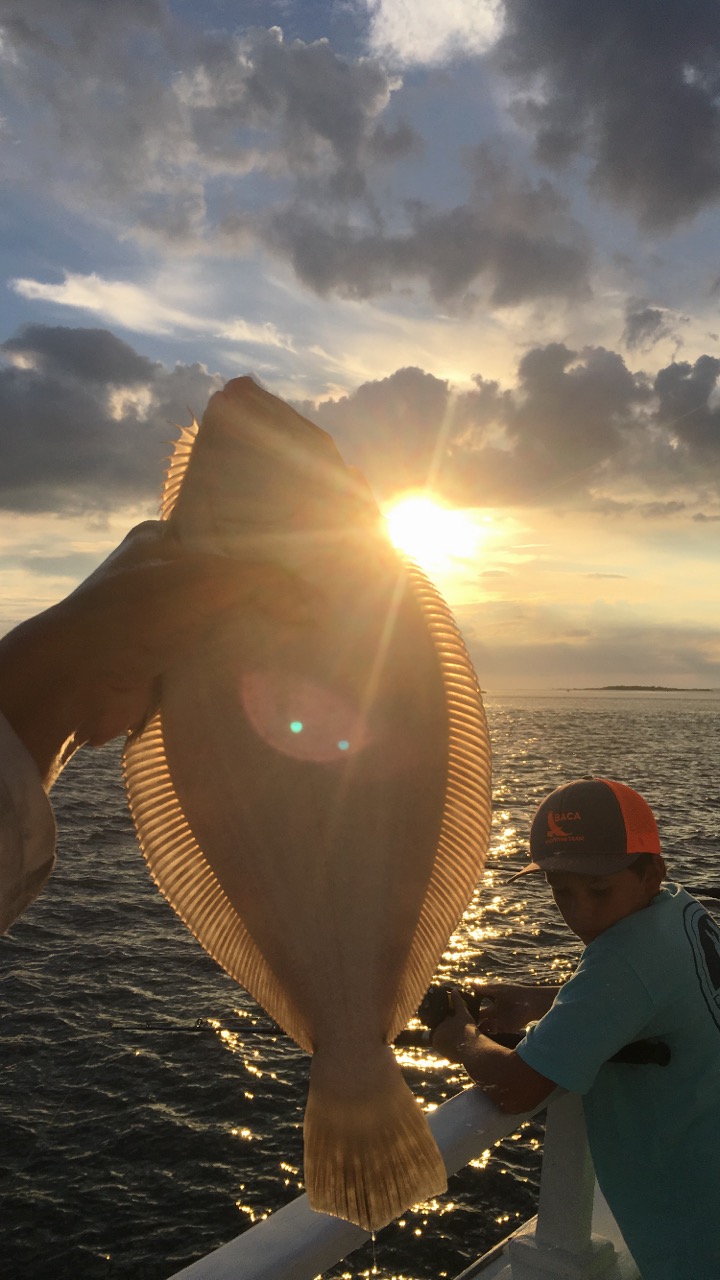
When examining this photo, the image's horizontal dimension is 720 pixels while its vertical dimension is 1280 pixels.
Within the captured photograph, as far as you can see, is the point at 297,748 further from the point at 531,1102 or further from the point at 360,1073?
the point at 531,1102

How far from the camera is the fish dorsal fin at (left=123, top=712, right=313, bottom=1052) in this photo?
2.05m

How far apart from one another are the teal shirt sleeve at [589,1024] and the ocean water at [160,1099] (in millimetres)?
1390

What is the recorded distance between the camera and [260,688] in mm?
1984

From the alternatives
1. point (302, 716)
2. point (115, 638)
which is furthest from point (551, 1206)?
point (115, 638)

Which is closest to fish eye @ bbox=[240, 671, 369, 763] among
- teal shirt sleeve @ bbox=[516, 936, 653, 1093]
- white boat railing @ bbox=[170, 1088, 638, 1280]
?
white boat railing @ bbox=[170, 1088, 638, 1280]

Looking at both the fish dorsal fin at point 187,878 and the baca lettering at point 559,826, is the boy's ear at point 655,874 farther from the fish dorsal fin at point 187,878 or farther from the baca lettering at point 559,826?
the fish dorsal fin at point 187,878

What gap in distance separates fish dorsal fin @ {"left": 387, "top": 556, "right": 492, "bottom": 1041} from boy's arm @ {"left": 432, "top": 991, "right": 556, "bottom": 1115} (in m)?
0.92

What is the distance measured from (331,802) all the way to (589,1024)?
1557 millimetres

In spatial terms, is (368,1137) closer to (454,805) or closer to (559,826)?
(454,805)

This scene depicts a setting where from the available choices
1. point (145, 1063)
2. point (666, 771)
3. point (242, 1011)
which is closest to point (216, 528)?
point (145, 1063)

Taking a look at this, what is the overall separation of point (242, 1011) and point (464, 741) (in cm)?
1151

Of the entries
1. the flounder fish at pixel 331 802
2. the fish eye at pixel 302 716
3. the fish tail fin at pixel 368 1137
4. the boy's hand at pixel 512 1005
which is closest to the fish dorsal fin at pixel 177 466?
the flounder fish at pixel 331 802

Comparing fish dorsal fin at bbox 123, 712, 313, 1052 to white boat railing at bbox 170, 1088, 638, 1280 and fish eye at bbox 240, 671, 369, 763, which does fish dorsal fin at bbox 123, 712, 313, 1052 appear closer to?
fish eye at bbox 240, 671, 369, 763

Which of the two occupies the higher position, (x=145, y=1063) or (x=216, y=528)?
(x=216, y=528)
